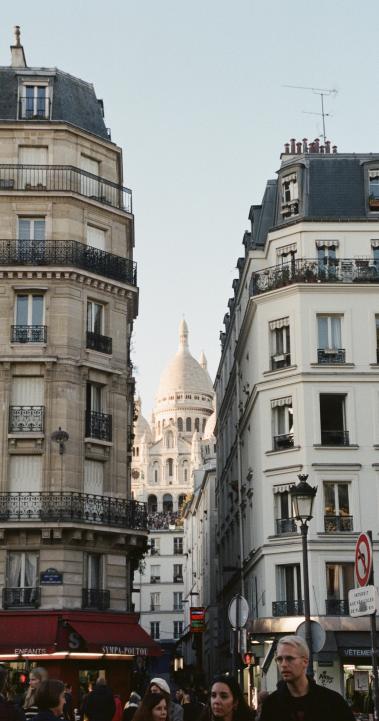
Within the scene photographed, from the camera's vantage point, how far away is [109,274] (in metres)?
38.5

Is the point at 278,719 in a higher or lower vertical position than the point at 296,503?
lower

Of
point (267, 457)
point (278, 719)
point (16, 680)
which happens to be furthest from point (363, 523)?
point (278, 719)

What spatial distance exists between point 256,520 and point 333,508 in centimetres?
418

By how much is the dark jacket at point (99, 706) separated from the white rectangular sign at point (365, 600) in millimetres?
2927

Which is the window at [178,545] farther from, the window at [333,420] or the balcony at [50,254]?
the balcony at [50,254]

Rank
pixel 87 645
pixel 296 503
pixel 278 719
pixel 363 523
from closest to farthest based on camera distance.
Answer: pixel 278 719 → pixel 296 503 → pixel 87 645 → pixel 363 523

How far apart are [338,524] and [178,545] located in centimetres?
7904

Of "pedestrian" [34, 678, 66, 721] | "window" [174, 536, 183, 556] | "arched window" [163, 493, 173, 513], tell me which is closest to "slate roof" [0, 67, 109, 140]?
"pedestrian" [34, 678, 66, 721]

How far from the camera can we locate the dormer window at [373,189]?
39969mm

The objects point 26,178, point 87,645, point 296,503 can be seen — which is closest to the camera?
point 296,503

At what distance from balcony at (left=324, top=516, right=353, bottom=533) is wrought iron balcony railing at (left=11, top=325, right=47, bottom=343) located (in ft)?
33.9

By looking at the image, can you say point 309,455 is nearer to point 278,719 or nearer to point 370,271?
point 370,271

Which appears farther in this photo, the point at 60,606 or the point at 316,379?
the point at 316,379

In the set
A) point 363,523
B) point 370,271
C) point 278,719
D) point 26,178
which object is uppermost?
point 26,178
